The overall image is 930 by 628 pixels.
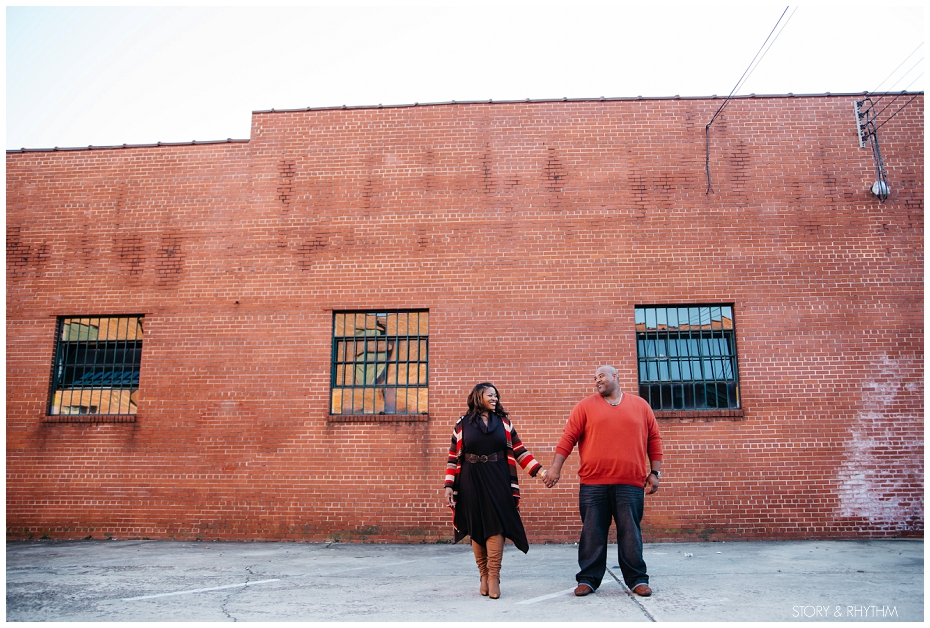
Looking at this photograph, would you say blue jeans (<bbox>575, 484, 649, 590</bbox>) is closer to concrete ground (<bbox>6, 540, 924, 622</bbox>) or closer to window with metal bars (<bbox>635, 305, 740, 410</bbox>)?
concrete ground (<bbox>6, 540, 924, 622</bbox>)

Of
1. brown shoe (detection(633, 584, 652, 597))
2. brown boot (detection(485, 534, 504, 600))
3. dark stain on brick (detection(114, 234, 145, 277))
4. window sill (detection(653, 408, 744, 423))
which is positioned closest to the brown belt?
brown boot (detection(485, 534, 504, 600))

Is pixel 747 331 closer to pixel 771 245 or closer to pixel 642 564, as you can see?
pixel 771 245

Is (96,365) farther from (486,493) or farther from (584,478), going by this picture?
(584,478)

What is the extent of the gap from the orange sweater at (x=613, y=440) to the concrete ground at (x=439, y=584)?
0.93 m

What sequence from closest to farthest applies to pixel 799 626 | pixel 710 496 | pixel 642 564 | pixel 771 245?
pixel 799 626 → pixel 642 564 → pixel 710 496 → pixel 771 245

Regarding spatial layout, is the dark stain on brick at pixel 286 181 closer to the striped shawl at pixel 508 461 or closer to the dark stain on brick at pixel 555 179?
the dark stain on brick at pixel 555 179

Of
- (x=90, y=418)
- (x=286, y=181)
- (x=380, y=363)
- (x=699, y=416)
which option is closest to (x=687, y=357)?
(x=699, y=416)

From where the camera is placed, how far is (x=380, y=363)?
360 inches

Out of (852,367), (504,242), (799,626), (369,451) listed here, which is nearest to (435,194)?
(504,242)

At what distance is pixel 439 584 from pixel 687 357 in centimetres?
497

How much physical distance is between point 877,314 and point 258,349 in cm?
858

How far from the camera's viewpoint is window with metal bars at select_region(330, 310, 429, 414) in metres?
9.00

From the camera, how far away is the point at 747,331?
8.87 meters

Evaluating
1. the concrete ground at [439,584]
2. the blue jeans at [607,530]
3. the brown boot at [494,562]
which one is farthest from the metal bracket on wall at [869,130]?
the brown boot at [494,562]
